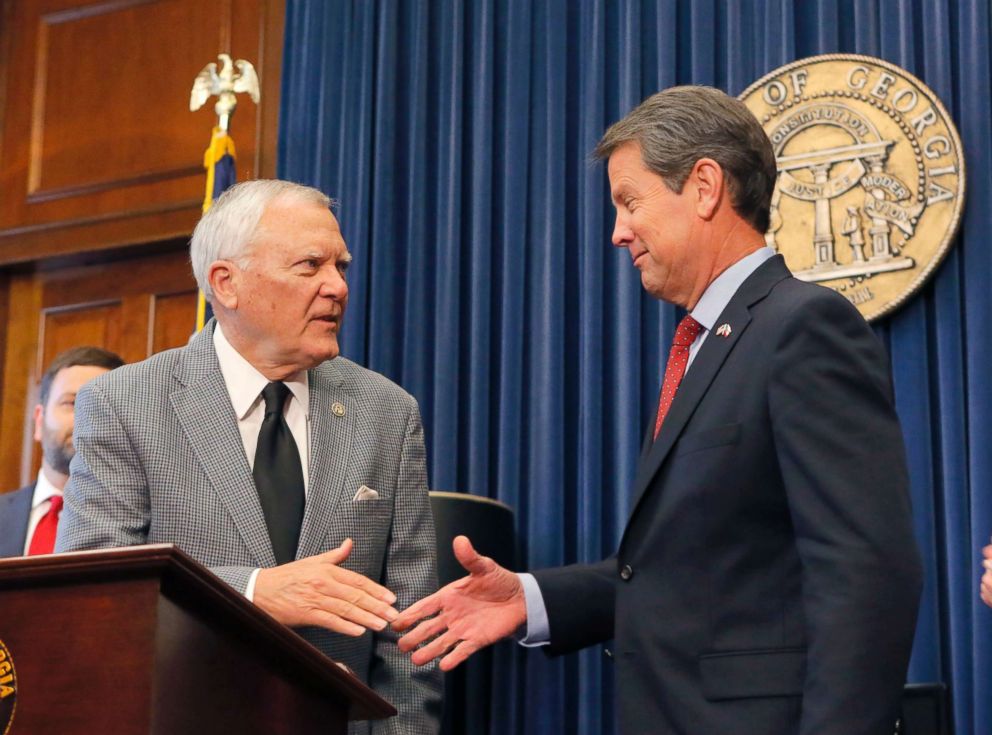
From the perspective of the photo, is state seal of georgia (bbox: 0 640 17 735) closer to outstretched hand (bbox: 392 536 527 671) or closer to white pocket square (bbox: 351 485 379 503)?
outstretched hand (bbox: 392 536 527 671)

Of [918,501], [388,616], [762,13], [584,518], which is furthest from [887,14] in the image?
[388,616]

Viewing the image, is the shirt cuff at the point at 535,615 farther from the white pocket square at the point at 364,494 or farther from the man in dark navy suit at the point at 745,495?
the white pocket square at the point at 364,494

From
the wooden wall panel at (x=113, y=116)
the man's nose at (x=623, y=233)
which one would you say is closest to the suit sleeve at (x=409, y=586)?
the man's nose at (x=623, y=233)

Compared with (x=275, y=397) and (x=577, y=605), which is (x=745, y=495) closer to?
(x=577, y=605)

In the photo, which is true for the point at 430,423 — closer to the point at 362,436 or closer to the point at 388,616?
the point at 362,436

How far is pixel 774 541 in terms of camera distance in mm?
2184

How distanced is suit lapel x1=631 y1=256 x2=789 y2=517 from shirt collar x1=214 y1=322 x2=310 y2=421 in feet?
2.44

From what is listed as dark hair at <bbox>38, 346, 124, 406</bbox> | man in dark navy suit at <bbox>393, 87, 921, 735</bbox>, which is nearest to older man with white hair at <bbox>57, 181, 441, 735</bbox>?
man in dark navy suit at <bbox>393, 87, 921, 735</bbox>

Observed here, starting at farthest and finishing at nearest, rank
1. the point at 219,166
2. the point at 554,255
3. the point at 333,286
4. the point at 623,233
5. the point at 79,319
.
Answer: the point at 79,319 < the point at 219,166 < the point at 554,255 < the point at 333,286 < the point at 623,233

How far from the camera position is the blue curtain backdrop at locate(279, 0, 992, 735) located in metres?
3.84

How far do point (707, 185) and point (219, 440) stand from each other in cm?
101

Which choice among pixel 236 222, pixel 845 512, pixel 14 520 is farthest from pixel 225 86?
pixel 845 512

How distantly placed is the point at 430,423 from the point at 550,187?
34.0 inches

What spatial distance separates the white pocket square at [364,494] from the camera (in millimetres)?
2635
